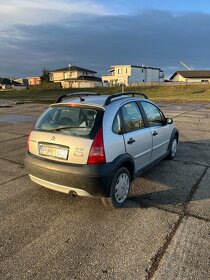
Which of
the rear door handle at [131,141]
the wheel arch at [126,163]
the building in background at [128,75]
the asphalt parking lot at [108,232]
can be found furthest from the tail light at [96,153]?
the building in background at [128,75]

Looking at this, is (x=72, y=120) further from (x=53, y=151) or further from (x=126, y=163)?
(x=126, y=163)

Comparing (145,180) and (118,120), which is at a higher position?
(118,120)

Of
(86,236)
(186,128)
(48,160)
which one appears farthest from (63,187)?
(186,128)

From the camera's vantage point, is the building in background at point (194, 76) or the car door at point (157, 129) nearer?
the car door at point (157, 129)

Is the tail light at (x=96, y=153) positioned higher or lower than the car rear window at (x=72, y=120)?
lower

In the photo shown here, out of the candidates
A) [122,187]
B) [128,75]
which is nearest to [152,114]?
[122,187]

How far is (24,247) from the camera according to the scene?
10.1 feet

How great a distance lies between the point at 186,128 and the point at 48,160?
8427 mm

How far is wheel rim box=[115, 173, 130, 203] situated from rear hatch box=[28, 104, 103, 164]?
0.66m

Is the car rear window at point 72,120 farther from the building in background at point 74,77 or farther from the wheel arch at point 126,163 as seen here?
the building in background at point 74,77

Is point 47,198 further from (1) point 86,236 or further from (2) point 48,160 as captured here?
(1) point 86,236

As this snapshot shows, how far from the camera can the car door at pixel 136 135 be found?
412cm

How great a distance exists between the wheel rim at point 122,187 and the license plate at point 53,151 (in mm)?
846

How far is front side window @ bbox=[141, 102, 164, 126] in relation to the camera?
500 centimetres
